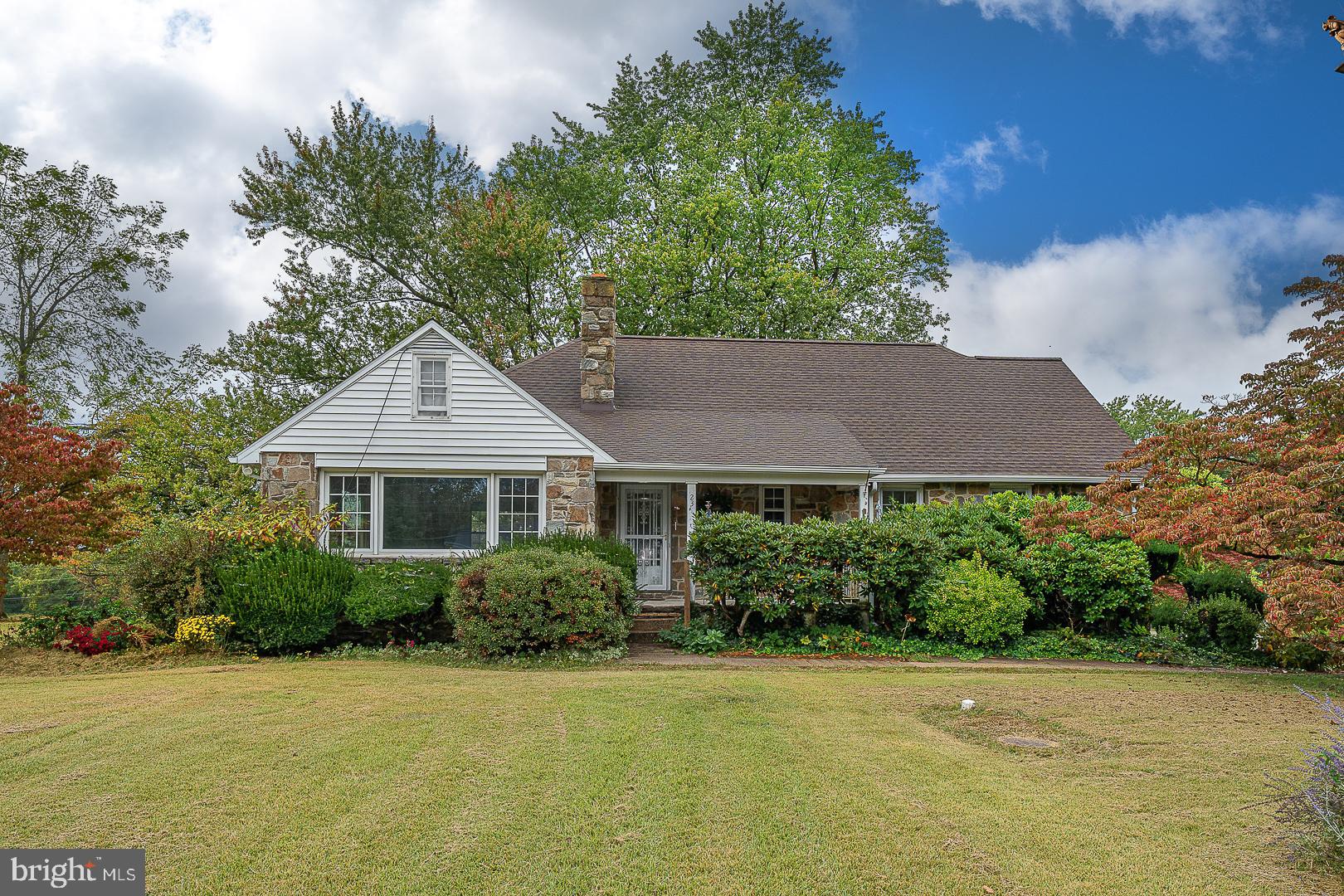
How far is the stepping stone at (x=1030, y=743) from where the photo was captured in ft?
21.0

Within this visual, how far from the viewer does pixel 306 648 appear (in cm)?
1099

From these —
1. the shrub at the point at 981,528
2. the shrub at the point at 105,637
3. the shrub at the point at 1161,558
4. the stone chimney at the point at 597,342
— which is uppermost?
the stone chimney at the point at 597,342

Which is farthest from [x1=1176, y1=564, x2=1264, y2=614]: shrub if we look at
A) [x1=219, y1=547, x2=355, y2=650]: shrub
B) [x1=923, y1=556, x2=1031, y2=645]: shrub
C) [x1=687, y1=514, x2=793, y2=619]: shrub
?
[x1=219, y1=547, x2=355, y2=650]: shrub

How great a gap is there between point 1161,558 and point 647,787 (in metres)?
11.4

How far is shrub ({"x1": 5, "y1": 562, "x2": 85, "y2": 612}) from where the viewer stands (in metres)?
16.7

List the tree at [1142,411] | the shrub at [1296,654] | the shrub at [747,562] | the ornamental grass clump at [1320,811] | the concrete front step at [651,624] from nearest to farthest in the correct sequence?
the ornamental grass clump at [1320,811] → the shrub at [1296,654] → the shrub at [747,562] → the concrete front step at [651,624] → the tree at [1142,411]

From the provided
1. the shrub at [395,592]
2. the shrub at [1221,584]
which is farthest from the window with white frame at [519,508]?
the shrub at [1221,584]

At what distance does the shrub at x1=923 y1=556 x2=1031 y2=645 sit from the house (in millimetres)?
3060

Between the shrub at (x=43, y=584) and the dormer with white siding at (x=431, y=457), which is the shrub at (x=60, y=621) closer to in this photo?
the dormer with white siding at (x=431, y=457)

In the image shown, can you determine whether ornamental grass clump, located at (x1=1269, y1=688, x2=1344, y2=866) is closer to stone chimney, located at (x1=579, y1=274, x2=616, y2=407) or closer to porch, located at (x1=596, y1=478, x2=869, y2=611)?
porch, located at (x1=596, y1=478, x2=869, y2=611)

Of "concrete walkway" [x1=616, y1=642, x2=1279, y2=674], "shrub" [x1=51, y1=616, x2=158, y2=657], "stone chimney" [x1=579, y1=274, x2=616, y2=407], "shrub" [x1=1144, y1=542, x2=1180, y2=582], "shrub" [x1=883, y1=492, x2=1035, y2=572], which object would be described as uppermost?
"stone chimney" [x1=579, y1=274, x2=616, y2=407]

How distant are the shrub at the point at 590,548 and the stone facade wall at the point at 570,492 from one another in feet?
3.17

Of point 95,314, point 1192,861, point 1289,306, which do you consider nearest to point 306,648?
point 1192,861

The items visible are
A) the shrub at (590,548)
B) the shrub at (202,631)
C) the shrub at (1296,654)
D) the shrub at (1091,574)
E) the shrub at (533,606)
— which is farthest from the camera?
the shrub at (1091,574)
